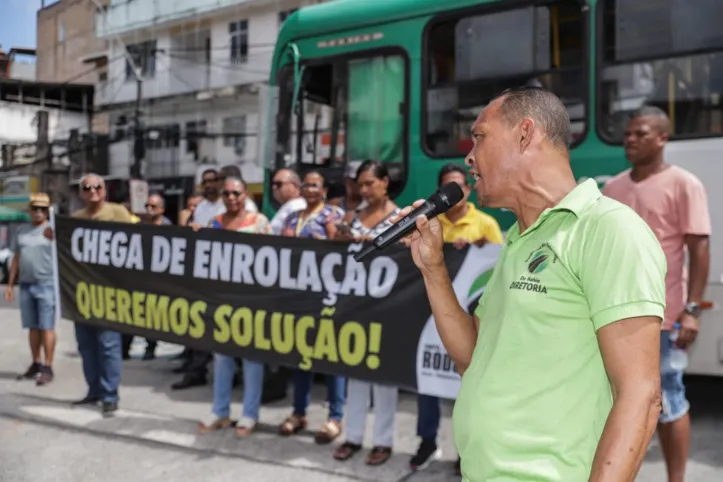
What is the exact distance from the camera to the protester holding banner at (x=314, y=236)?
5062 millimetres

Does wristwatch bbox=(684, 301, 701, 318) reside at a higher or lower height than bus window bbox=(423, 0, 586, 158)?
lower

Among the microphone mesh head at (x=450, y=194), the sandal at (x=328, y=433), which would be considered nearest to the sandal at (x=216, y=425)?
the sandal at (x=328, y=433)

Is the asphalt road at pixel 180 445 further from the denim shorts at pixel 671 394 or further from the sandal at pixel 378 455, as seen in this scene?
the denim shorts at pixel 671 394

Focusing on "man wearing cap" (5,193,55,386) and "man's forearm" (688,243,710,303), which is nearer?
"man's forearm" (688,243,710,303)

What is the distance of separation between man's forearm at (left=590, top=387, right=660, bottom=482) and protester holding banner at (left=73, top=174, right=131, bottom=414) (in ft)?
A: 16.4

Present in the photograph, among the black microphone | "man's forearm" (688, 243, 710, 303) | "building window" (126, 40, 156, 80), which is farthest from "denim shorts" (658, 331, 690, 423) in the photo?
"building window" (126, 40, 156, 80)

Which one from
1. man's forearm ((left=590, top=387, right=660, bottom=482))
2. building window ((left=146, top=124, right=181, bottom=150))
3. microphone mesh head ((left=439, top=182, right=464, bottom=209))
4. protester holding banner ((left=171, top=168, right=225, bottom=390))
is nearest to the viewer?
man's forearm ((left=590, top=387, right=660, bottom=482))

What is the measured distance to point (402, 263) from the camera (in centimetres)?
459

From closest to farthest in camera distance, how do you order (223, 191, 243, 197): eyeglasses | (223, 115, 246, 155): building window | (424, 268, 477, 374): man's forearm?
(424, 268, 477, 374): man's forearm
(223, 191, 243, 197): eyeglasses
(223, 115, 246, 155): building window

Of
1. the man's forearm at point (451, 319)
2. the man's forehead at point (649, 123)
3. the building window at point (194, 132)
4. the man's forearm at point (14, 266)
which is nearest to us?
the man's forearm at point (451, 319)

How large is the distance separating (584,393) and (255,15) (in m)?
26.5

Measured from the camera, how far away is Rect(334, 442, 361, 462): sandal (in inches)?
181

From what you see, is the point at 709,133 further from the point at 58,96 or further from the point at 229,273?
the point at 58,96

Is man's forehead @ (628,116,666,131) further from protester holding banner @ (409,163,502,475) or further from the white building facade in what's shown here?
the white building facade
